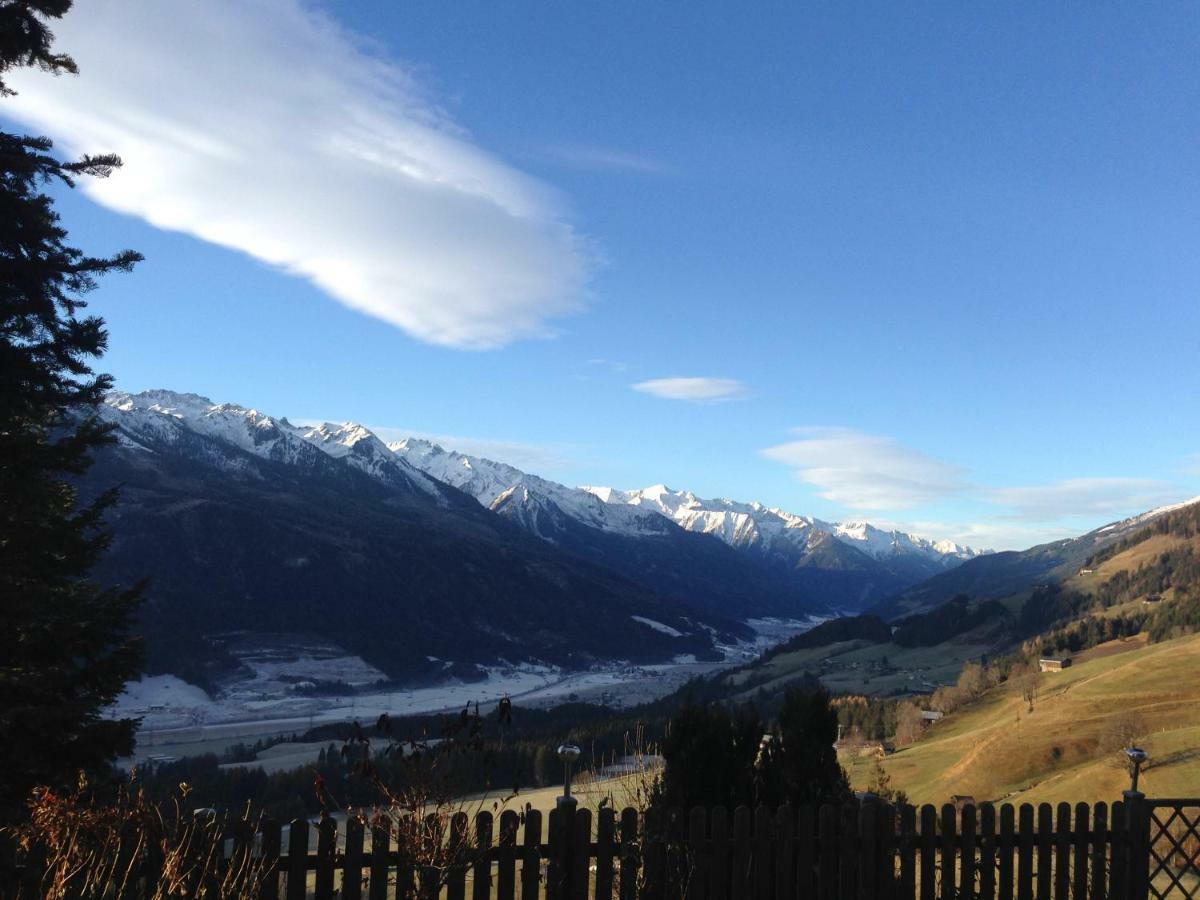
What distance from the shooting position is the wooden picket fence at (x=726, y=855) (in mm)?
7613

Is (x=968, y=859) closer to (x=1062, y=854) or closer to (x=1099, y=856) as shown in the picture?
(x=1062, y=854)

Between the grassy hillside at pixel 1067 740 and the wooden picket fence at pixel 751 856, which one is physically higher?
the wooden picket fence at pixel 751 856

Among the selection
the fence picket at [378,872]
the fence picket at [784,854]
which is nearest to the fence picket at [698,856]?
the fence picket at [784,854]

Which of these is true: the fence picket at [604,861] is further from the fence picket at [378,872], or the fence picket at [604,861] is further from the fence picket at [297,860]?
the fence picket at [297,860]

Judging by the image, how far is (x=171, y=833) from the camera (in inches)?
289

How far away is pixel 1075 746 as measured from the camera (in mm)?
50562

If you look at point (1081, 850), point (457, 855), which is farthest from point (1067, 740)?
point (457, 855)

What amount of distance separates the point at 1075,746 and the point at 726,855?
51043mm

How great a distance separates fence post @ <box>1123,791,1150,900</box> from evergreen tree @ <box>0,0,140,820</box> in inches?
526

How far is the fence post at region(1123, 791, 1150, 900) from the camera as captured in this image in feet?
33.1

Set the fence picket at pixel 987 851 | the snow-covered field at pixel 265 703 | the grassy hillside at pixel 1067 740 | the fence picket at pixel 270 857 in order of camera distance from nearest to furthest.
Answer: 1. the fence picket at pixel 270 857
2. the fence picket at pixel 987 851
3. the grassy hillside at pixel 1067 740
4. the snow-covered field at pixel 265 703

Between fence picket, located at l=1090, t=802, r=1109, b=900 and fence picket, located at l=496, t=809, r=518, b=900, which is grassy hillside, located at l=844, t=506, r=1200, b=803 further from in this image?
fence picket, located at l=496, t=809, r=518, b=900

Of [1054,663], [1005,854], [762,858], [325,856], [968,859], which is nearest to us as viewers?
[325,856]

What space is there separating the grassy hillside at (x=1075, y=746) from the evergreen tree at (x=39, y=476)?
3222 cm
